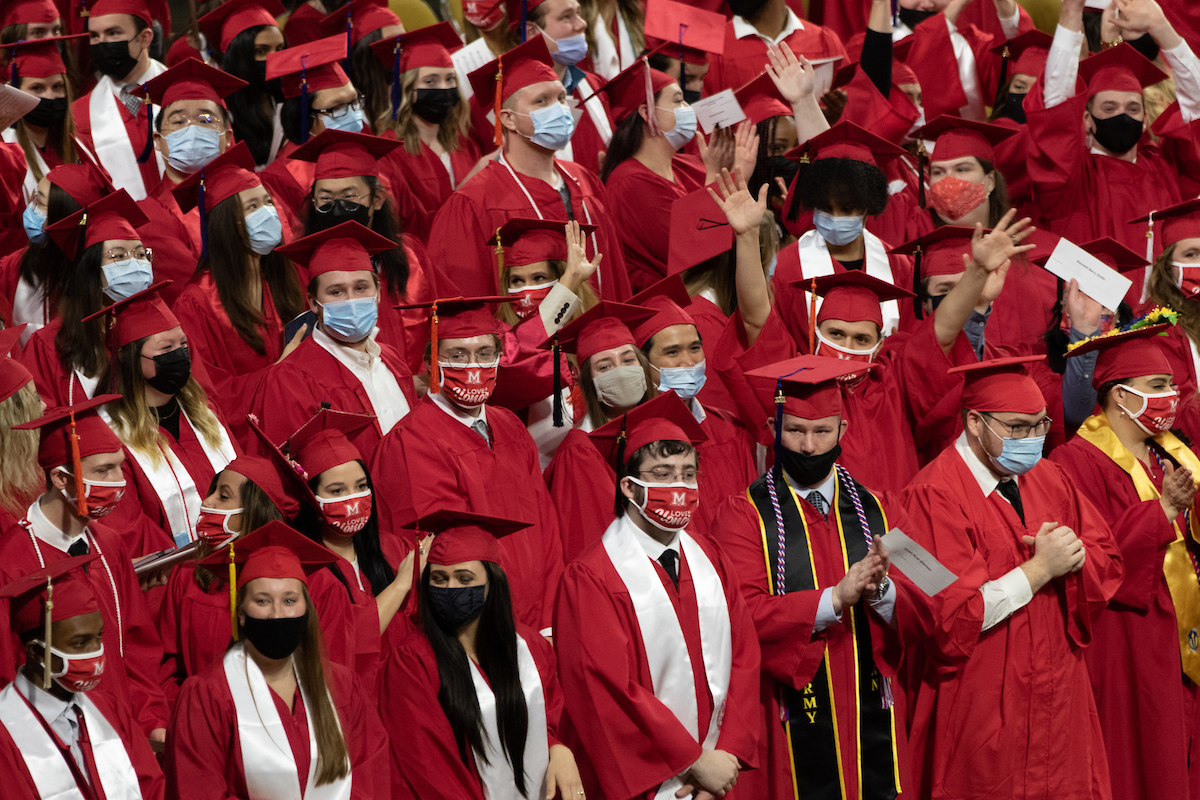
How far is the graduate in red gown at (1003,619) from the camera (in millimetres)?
5703

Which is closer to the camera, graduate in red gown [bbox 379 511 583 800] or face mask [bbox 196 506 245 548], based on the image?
graduate in red gown [bbox 379 511 583 800]

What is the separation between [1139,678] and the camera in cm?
639

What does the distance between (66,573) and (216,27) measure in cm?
457

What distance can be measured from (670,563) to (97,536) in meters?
1.87

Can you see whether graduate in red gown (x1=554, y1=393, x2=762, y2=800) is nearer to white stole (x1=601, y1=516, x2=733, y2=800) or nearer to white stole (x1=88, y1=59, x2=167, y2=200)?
white stole (x1=601, y1=516, x2=733, y2=800)

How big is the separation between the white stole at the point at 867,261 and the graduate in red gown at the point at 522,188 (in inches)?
36.6

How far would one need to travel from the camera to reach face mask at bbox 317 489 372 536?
17.5 feet

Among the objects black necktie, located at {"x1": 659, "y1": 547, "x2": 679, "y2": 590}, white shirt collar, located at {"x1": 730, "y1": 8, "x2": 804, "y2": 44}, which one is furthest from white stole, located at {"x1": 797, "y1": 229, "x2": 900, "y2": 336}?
white shirt collar, located at {"x1": 730, "y1": 8, "x2": 804, "y2": 44}

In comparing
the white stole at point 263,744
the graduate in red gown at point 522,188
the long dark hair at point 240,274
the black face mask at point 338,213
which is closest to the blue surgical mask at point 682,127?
the graduate in red gown at point 522,188

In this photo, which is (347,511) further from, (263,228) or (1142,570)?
(1142,570)

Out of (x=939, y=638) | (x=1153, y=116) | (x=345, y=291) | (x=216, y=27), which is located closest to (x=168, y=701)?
(x=345, y=291)

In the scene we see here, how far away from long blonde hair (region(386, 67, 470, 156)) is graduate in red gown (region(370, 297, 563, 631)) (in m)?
2.34

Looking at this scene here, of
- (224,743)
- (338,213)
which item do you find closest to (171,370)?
(338,213)

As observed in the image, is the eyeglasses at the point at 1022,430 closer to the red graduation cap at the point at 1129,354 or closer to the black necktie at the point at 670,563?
the red graduation cap at the point at 1129,354
